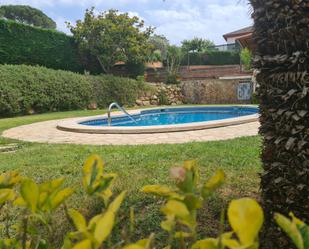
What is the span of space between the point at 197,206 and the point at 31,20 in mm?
62498

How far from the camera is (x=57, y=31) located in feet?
73.6

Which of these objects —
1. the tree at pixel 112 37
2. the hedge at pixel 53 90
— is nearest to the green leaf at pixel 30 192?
the hedge at pixel 53 90

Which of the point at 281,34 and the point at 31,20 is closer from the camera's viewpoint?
the point at 281,34

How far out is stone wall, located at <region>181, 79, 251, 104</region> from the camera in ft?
78.5

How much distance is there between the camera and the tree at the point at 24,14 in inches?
2162

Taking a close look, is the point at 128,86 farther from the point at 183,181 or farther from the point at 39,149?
the point at 183,181

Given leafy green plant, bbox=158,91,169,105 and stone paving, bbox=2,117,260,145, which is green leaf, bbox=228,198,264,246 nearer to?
stone paving, bbox=2,117,260,145

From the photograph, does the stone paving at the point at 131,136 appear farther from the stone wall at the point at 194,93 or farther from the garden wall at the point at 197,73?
the garden wall at the point at 197,73

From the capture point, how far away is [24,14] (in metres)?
55.5

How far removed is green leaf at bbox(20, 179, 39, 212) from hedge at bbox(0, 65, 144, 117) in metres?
16.4

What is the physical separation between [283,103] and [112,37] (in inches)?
879

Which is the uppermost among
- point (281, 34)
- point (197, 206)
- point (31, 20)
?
point (31, 20)

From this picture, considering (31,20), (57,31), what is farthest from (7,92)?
(31,20)

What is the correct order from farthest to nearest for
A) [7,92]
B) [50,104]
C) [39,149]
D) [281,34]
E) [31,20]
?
[31,20]
[50,104]
[7,92]
[39,149]
[281,34]
